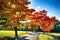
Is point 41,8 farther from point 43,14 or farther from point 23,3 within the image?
point 23,3

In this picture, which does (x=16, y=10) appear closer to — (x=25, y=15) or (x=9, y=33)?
(x=25, y=15)

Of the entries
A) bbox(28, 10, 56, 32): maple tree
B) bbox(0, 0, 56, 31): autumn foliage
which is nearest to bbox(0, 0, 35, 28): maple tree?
bbox(0, 0, 56, 31): autumn foliage

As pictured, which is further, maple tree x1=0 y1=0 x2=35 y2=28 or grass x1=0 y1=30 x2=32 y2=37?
grass x1=0 y1=30 x2=32 y2=37

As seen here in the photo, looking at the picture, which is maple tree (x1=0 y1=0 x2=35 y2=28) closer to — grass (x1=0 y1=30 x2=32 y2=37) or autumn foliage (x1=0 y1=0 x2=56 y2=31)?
autumn foliage (x1=0 y1=0 x2=56 y2=31)

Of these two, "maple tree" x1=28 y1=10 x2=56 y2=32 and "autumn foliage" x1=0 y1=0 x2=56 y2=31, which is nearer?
"autumn foliage" x1=0 y1=0 x2=56 y2=31

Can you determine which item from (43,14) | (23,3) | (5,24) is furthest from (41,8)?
(5,24)

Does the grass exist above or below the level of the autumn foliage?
below

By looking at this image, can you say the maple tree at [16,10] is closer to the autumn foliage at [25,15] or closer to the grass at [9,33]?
the autumn foliage at [25,15]

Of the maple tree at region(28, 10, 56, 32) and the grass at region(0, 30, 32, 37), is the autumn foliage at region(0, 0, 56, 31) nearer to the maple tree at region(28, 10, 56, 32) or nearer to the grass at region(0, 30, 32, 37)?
the maple tree at region(28, 10, 56, 32)

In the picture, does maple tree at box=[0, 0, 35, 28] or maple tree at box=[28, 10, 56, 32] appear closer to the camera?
maple tree at box=[0, 0, 35, 28]

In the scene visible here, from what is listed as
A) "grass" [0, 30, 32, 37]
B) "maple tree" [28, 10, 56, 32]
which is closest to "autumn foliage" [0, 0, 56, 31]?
"maple tree" [28, 10, 56, 32]

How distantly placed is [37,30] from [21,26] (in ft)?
0.82

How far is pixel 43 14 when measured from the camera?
10.0 ft

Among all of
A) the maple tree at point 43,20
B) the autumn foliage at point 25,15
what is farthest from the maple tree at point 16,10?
the maple tree at point 43,20
